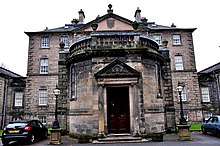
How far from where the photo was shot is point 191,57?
102ft

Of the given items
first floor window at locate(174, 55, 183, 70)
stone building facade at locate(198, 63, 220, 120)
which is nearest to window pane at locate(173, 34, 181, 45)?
first floor window at locate(174, 55, 183, 70)

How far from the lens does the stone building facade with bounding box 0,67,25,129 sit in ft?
91.5

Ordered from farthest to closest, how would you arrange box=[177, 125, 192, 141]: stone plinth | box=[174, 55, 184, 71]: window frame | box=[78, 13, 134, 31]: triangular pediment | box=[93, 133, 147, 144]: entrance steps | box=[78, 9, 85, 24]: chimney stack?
box=[78, 9, 85, 24]: chimney stack, box=[78, 13, 134, 31]: triangular pediment, box=[174, 55, 184, 71]: window frame, box=[177, 125, 192, 141]: stone plinth, box=[93, 133, 147, 144]: entrance steps

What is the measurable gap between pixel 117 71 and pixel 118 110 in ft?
8.58

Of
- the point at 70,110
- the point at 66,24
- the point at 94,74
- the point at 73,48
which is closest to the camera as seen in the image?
the point at 94,74

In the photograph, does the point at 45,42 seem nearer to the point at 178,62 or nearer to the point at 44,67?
the point at 44,67

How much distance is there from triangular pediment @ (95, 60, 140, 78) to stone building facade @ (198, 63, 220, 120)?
20928mm

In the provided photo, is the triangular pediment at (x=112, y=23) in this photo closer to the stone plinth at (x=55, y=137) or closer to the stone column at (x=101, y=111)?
the stone column at (x=101, y=111)

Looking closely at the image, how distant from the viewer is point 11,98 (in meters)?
29.0

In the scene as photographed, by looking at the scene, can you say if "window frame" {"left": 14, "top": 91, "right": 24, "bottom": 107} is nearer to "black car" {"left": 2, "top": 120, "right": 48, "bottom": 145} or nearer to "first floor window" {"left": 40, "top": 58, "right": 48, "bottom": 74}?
→ "first floor window" {"left": 40, "top": 58, "right": 48, "bottom": 74}

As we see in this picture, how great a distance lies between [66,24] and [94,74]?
957 inches

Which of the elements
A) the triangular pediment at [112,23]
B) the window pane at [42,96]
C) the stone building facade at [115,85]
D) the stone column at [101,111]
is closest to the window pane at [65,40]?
the triangular pediment at [112,23]

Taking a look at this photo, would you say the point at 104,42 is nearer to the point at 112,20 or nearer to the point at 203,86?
the point at 112,20

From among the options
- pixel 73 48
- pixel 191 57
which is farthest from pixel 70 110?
pixel 191 57
